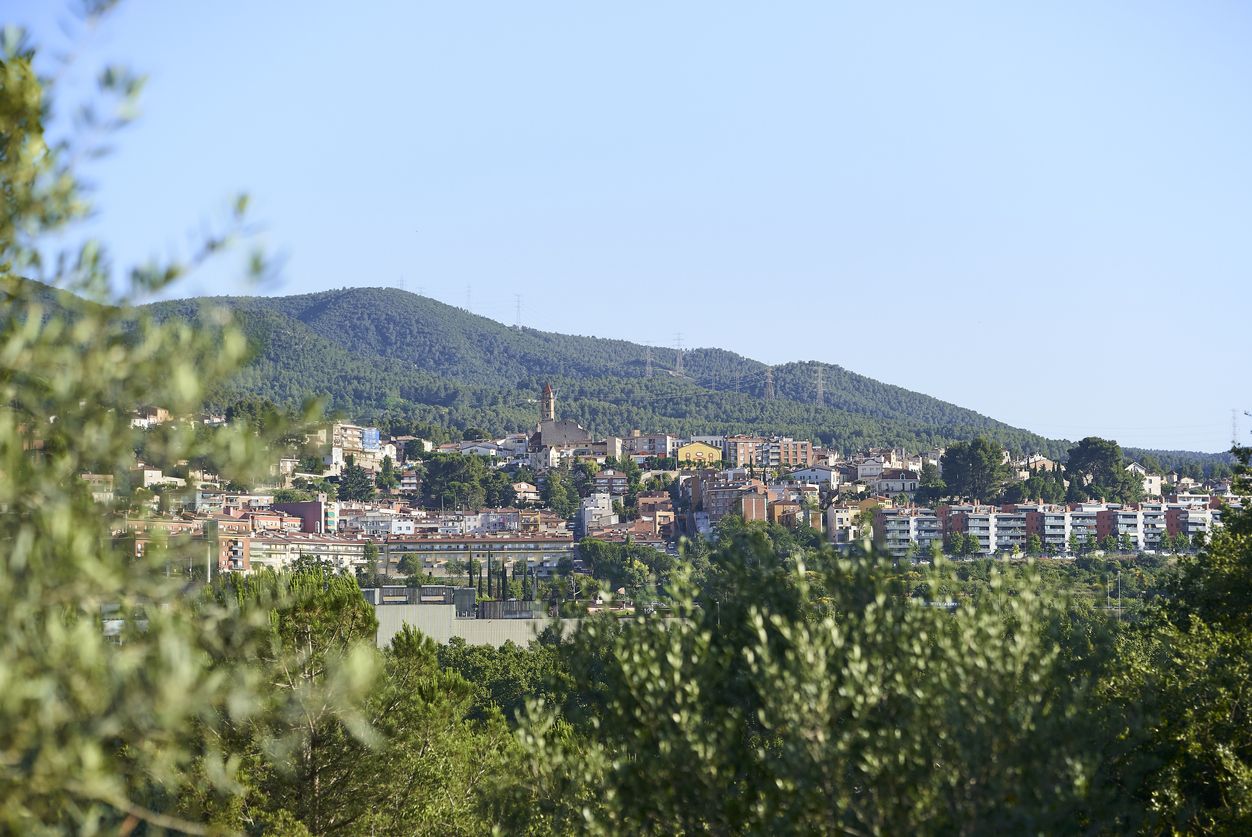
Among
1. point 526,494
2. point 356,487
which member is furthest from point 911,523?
point 356,487

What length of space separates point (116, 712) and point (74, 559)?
594mm

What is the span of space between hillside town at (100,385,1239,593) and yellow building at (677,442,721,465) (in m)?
0.25

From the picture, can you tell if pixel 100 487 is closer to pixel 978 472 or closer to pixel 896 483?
pixel 978 472

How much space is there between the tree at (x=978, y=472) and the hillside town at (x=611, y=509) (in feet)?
5.61

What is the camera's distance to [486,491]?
168 meters

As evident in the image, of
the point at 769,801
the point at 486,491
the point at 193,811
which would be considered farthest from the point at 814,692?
the point at 486,491

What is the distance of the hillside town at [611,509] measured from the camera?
126 m

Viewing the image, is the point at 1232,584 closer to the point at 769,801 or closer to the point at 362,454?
the point at 769,801

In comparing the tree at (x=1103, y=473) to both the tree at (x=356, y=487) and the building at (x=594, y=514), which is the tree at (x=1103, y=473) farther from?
the tree at (x=356, y=487)

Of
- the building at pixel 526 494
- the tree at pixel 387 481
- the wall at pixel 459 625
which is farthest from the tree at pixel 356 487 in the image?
the wall at pixel 459 625

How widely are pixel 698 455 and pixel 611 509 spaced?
3423 cm

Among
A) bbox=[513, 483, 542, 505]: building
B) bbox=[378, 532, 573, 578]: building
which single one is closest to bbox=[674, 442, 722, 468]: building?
bbox=[513, 483, 542, 505]: building

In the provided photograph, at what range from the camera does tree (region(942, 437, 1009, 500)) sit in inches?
5979

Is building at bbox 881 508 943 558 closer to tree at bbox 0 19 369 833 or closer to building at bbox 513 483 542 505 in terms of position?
building at bbox 513 483 542 505
